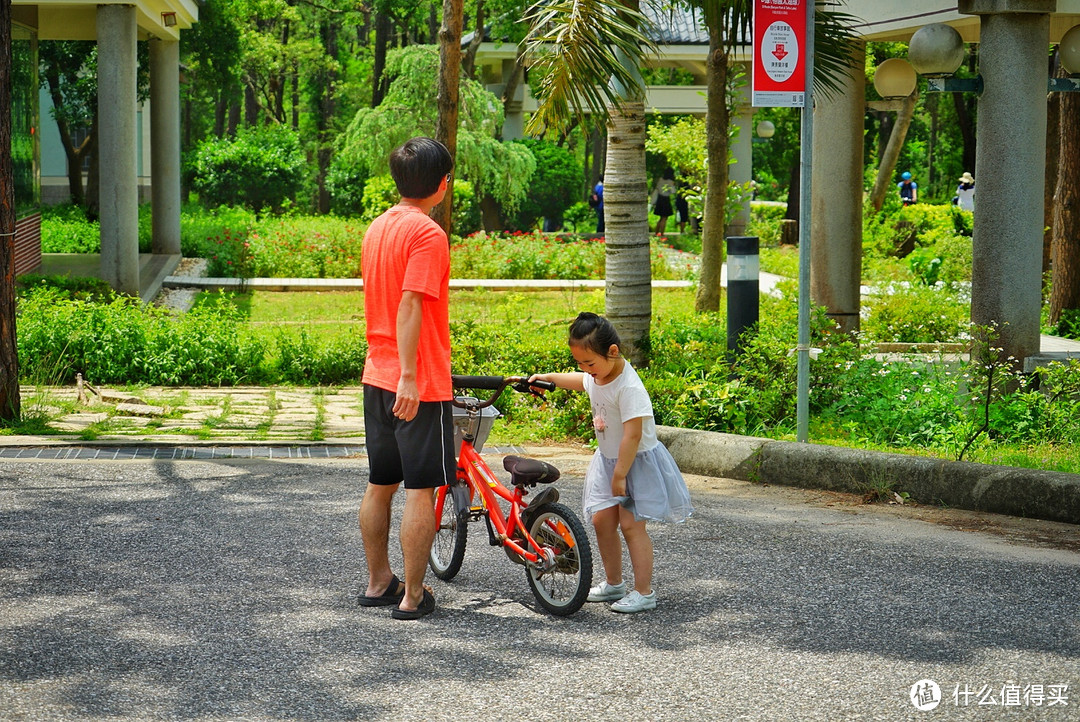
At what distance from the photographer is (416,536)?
4.80 m

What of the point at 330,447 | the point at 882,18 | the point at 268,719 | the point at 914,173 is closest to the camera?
the point at 268,719

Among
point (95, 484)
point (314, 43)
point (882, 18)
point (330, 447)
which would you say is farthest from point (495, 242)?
point (314, 43)

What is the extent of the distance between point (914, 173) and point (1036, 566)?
4783cm

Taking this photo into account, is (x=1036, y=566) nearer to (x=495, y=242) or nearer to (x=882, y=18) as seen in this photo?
(x=882, y=18)

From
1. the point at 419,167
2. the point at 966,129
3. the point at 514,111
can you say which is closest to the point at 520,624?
the point at 419,167

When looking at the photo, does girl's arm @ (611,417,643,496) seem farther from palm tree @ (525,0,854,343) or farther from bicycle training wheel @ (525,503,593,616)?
palm tree @ (525,0,854,343)

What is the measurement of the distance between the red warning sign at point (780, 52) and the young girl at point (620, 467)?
2.88 metres

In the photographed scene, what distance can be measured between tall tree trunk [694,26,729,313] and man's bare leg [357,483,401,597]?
685 centimetres

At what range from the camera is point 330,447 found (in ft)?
28.7

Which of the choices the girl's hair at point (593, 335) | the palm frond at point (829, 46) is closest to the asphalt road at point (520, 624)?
the girl's hair at point (593, 335)

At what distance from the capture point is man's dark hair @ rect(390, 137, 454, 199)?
15.5 feet

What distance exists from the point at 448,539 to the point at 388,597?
0.48 meters

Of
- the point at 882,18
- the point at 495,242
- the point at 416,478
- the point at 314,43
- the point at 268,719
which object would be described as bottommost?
the point at 268,719

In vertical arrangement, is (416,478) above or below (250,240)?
below
